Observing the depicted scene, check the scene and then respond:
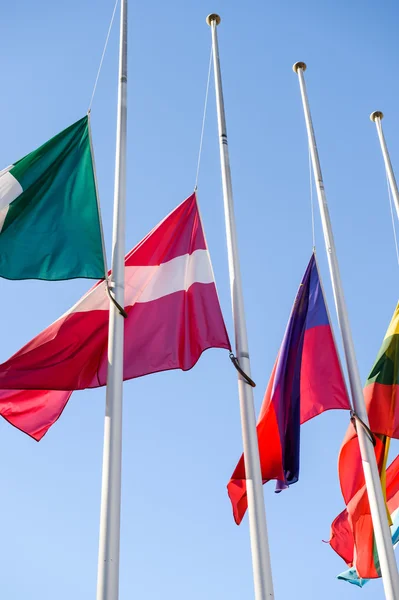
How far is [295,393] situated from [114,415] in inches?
144

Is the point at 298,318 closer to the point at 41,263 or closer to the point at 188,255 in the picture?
the point at 188,255

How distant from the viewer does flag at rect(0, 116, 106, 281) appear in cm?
1195

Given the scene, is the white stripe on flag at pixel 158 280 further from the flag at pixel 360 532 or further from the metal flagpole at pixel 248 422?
the flag at pixel 360 532

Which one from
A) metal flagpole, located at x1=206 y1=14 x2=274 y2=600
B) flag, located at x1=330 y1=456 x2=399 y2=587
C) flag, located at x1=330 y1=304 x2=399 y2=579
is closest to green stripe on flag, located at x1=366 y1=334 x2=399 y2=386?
flag, located at x1=330 y1=304 x2=399 y2=579

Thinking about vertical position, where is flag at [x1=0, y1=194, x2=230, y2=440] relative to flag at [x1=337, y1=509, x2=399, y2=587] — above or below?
above

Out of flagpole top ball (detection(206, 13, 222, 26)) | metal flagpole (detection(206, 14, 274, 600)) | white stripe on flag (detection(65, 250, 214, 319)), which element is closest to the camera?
metal flagpole (detection(206, 14, 274, 600))

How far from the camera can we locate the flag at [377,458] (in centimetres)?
1360

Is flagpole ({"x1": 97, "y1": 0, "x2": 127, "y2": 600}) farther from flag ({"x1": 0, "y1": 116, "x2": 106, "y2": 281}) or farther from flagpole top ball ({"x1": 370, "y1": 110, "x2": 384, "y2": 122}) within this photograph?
flagpole top ball ({"x1": 370, "y1": 110, "x2": 384, "y2": 122})

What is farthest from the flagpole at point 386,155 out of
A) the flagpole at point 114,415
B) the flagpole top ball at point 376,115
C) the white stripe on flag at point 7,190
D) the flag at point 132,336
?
the white stripe on flag at point 7,190

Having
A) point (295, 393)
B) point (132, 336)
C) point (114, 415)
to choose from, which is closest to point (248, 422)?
point (295, 393)

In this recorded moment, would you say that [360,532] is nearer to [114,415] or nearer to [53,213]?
[114,415]

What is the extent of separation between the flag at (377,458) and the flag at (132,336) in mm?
3396

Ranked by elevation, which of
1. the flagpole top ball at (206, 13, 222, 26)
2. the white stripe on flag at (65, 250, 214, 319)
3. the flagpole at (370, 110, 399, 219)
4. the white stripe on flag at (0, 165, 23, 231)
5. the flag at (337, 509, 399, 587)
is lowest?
the flag at (337, 509, 399, 587)

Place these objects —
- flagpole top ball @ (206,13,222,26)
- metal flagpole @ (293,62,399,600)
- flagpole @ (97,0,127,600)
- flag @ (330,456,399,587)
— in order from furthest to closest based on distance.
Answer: flagpole top ball @ (206,13,222,26) → flag @ (330,456,399,587) → metal flagpole @ (293,62,399,600) → flagpole @ (97,0,127,600)
